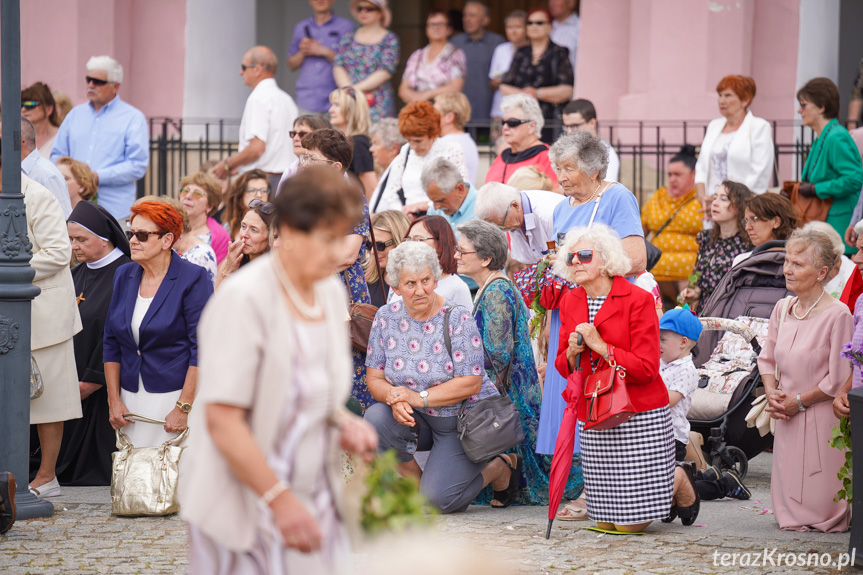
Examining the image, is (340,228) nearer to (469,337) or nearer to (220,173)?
(469,337)

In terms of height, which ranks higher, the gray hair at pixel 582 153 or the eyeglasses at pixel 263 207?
the gray hair at pixel 582 153

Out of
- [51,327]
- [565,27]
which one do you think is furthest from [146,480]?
[565,27]

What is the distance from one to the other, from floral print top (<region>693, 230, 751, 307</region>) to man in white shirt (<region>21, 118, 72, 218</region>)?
4.88m

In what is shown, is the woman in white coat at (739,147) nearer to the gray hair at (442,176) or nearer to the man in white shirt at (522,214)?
the gray hair at (442,176)

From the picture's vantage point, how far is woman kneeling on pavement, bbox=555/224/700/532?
19.8ft

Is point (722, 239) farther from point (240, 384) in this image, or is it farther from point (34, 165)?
point (240, 384)

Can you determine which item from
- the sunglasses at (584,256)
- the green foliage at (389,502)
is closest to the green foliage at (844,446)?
the sunglasses at (584,256)

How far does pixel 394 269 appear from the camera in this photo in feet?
22.2

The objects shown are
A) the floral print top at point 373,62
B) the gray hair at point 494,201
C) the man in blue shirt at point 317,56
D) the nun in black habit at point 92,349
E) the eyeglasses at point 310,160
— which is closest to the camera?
the eyeglasses at point 310,160

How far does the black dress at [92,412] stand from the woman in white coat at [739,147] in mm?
5108

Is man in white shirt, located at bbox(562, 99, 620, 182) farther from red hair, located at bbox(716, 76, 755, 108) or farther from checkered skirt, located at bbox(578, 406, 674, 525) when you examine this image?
checkered skirt, located at bbox(578, 406, 674, 525)

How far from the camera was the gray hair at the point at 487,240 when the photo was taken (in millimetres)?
7238

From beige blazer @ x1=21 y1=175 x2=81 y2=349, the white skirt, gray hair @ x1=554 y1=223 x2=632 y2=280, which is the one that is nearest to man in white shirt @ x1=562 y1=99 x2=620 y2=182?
gray hair @ x1=554 y1=223 x2=632 y2=280

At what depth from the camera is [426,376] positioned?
6789mm
